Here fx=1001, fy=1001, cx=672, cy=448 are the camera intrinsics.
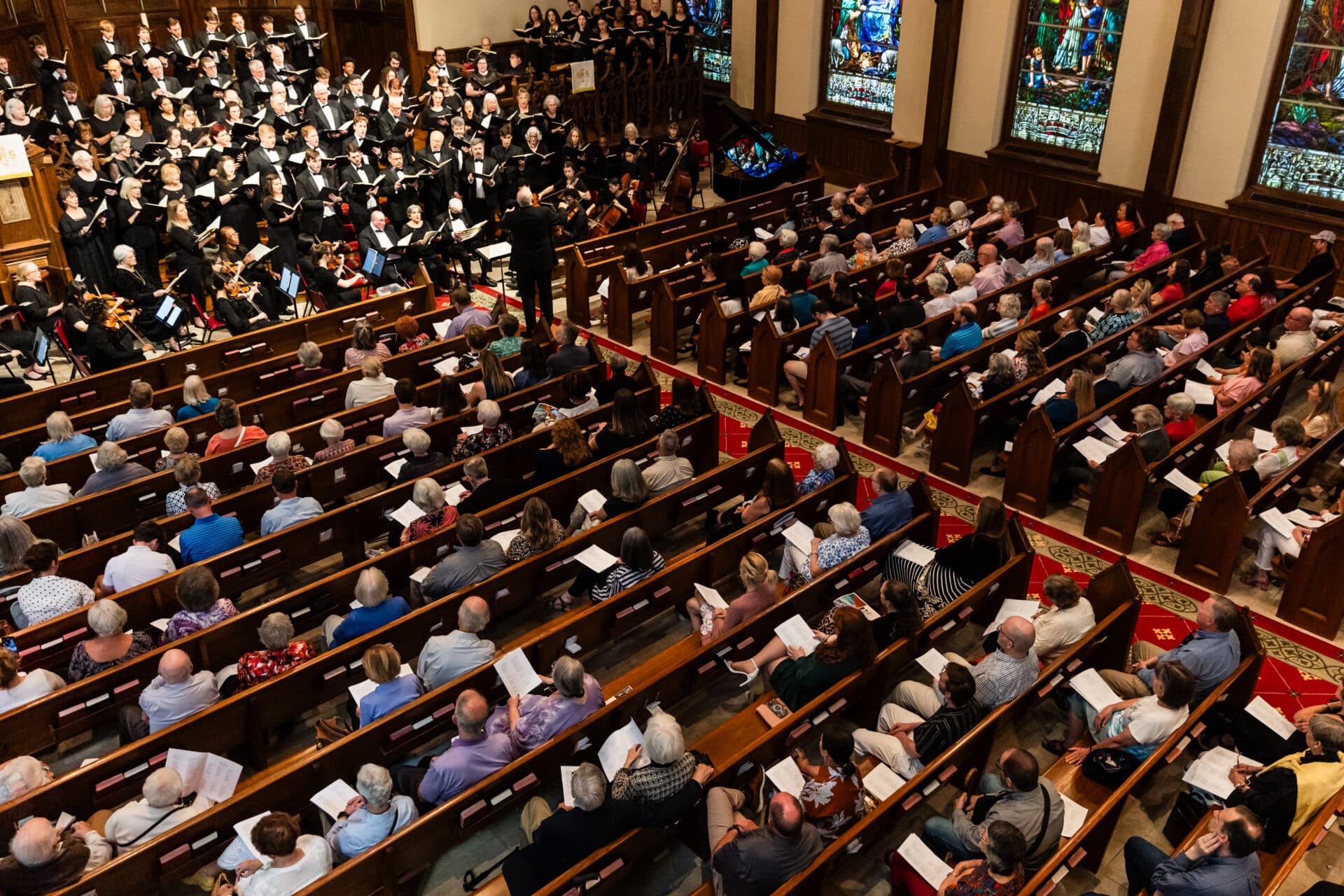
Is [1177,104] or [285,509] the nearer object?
[285,509]

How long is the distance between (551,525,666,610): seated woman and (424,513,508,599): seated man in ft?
1.79

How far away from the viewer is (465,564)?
5.66 meters

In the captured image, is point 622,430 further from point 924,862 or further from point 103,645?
point 924,862

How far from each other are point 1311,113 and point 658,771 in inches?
424

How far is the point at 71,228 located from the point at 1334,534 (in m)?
11.1

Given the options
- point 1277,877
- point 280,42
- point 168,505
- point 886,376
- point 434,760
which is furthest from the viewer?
point 280,42

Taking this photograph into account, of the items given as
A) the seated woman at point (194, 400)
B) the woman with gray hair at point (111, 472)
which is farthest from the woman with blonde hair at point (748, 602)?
the seated woman at point (194, 400)

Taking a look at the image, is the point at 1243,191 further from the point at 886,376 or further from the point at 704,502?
the point at 704,502

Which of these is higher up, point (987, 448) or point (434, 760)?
point (434, 760)

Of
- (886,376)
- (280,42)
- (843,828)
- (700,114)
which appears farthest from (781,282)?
(280,42)

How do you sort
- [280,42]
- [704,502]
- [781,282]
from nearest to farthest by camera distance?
[704,502]
[781,282]
[280,42]

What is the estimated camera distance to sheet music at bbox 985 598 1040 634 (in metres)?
5.48

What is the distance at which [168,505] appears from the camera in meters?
6.41

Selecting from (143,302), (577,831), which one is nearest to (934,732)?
(577,831)
